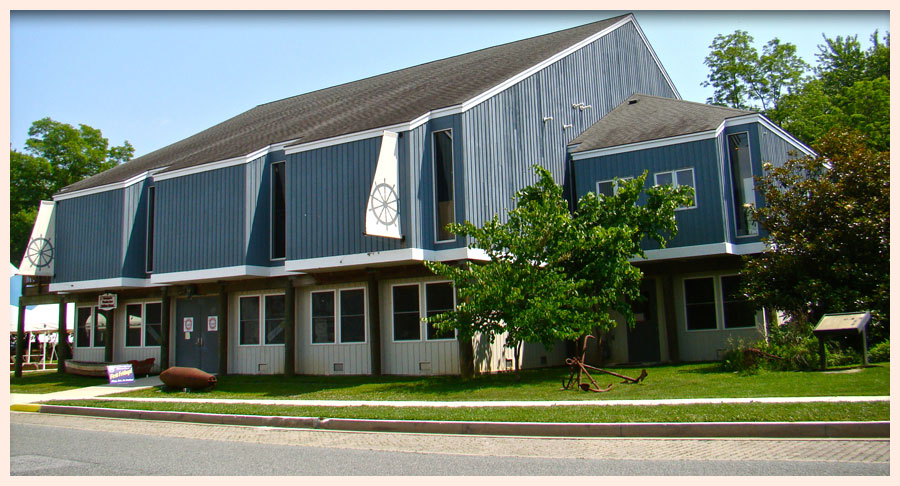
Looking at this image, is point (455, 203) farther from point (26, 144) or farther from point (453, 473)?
point (26, 144)

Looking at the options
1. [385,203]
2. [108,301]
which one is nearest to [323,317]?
[385,203]

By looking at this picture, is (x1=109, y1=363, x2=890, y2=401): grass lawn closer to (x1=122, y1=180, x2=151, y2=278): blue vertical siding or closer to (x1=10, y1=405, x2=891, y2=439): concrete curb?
(x1=10, y1=405, x2=891, y2=439): concrete curb

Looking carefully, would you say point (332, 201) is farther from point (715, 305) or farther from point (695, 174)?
point (715, 305)

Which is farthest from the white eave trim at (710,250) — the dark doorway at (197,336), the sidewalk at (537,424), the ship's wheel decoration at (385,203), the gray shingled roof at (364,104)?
the dark doorway at (197,336)

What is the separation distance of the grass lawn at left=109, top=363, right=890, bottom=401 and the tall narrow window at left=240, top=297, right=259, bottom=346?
5.36 feet

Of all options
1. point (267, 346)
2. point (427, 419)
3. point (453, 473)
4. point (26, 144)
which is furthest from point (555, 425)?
point (26, 144)

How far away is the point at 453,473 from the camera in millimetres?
7852

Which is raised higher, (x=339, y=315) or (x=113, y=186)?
(x=113, y=186)

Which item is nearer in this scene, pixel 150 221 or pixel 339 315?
pixel 339 315

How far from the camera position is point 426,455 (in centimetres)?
922

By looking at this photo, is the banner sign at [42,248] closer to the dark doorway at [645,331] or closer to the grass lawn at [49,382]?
the grass lawn at [49,382]

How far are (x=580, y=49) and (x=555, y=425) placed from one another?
17.3 meters

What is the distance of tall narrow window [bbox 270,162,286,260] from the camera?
21.8m

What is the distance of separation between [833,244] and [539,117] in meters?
8.63
